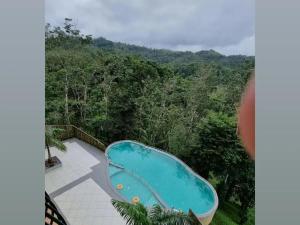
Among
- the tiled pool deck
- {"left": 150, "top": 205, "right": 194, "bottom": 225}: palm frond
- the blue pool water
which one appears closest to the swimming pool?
the blue pool water

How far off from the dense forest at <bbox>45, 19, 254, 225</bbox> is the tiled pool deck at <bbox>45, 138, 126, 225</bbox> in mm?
1902

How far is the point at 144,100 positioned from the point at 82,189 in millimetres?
3840

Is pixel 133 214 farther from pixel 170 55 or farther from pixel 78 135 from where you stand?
pixel 170 55

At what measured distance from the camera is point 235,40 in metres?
9.23

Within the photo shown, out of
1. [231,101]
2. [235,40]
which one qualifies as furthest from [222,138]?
[235,40]

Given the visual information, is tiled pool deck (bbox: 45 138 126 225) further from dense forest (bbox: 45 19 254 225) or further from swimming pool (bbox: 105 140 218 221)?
dense forest (bbox: 45 19 254 225)

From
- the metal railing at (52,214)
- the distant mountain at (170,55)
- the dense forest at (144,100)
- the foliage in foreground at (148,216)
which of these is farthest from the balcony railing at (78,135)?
the metal railing at (52,214)

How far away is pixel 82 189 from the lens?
194 inches

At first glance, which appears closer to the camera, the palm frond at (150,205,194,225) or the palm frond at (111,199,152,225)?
the palm frond at (111,199,152,225)

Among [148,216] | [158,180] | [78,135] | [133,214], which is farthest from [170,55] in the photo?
[133,214]

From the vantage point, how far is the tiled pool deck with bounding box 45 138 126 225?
4139mm

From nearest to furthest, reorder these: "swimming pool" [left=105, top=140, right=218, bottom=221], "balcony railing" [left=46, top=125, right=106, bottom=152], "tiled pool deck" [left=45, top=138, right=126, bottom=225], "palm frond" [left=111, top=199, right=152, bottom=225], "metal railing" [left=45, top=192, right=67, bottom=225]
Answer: "metal railing" [left=45, top=192, right=67, bottom=225] < "palm frond" [left=111, top=199, right=152, bottom=225] < "tiled pool deck" [left=45, top=138, right=126, bottom=225] < "swimming pool" [left=105, top=140, right=218, bottom=221] < "balcony railing" [left=46, top=125, right=106, bottom=152]

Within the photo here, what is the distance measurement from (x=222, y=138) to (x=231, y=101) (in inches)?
71.3
